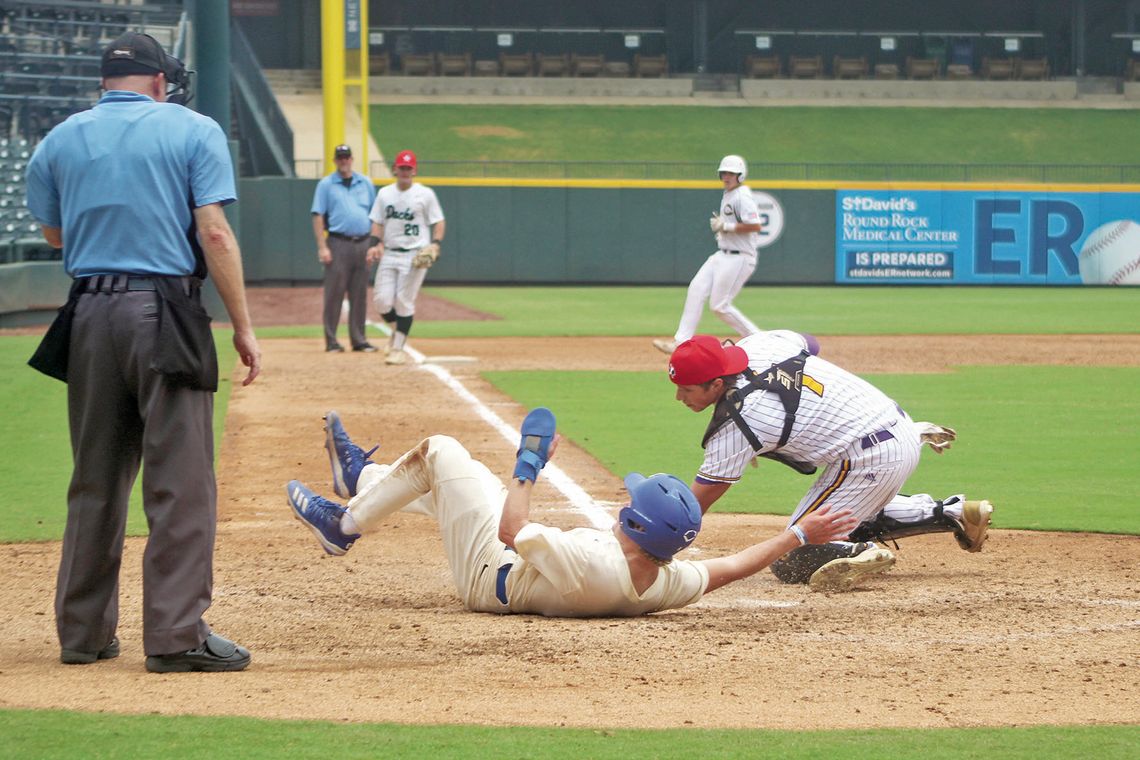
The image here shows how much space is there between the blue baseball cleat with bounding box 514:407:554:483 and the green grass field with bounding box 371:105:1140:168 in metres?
35.2

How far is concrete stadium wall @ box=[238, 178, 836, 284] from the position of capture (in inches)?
1205

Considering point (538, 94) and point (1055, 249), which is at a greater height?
point (538, 94)

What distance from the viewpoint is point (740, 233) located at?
49.8 ft

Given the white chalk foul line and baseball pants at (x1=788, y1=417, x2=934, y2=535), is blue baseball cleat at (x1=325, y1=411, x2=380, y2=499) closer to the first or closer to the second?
the white chalk foul line

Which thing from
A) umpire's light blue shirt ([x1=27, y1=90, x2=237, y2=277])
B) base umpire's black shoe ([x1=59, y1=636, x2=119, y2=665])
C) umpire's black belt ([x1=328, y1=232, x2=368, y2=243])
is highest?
umpire's light blue shirt ([x1=27, y1=90, x2=237, y2=277])

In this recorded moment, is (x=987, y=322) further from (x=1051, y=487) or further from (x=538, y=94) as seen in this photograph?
(x=538, y=94)

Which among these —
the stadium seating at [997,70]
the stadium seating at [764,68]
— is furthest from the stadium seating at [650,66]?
the stadium seating at [997,70]

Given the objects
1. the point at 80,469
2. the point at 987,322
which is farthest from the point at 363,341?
the point at 80,469

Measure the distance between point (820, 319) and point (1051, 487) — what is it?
1355 cm

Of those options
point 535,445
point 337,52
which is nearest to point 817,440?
point 535,445

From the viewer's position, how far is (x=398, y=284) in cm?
1551

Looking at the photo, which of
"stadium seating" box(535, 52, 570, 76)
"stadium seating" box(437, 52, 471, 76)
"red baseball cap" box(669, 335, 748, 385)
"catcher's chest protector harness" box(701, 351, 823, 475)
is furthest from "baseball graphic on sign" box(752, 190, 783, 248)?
"red baseball cap" box(669, 335, 748, 385)

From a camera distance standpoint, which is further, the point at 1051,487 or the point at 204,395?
the point at 1051,487

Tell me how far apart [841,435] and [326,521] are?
7.28 feet
